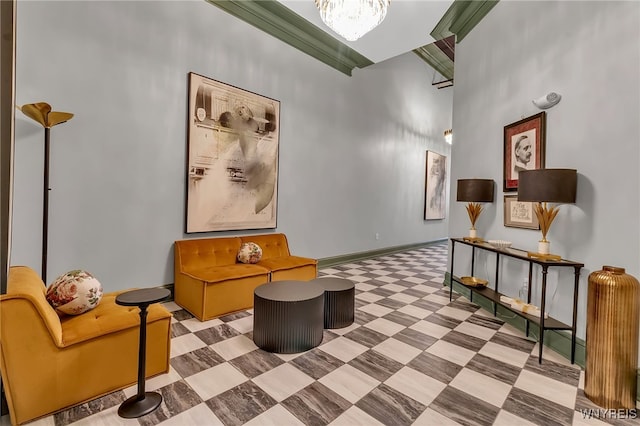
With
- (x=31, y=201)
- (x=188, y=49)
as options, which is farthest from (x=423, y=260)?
(x=31, y=201)

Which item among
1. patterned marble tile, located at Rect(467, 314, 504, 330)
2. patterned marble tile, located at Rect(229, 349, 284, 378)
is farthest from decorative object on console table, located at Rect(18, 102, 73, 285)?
patterned marble tile, located at Rect(467, 314, 504, 330)

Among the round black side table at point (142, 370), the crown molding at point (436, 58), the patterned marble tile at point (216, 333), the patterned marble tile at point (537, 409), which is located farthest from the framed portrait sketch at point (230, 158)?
the crown molding at point (436, 58)

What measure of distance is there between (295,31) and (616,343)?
5.16 metres

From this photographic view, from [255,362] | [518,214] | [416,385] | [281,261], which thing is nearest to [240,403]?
[255,362]

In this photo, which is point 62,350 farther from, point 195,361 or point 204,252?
point 204,252

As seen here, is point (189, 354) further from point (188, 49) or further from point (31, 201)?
point (188, 49)

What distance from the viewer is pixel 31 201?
260 centimetres

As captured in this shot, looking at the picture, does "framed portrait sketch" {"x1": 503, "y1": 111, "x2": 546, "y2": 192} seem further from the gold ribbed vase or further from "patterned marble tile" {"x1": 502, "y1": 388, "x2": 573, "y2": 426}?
"patterned marble tile" {"x1": 502, "y1": 388, "x2": 573, "y2": 426}

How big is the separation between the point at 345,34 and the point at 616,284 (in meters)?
3.05

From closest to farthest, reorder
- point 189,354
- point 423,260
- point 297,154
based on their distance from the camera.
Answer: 1. point 189,354
2. point 297,154
3. point 423,260

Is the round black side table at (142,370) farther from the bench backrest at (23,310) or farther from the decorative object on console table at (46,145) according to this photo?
the decorative object on console table at (46,145)

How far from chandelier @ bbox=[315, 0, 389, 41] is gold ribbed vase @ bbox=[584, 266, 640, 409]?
9.56ft

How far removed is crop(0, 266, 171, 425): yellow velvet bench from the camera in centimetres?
151

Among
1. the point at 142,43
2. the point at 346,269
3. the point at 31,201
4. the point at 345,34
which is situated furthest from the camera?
the point at 346,269
